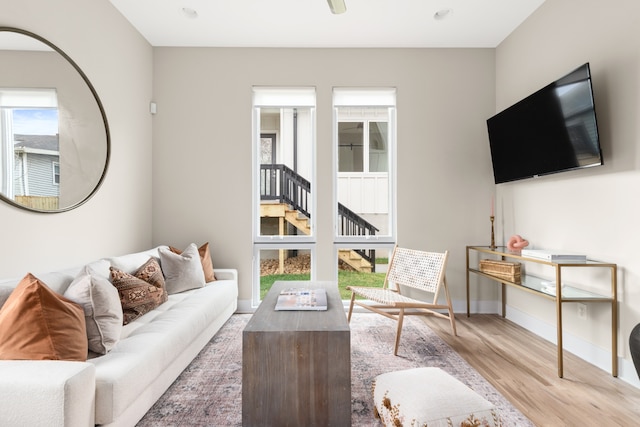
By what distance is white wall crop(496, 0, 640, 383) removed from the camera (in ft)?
7.44

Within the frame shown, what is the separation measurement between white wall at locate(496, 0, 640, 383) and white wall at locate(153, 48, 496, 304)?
64cm

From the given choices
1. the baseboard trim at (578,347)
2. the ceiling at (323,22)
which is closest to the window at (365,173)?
the ceiling at (323,22)

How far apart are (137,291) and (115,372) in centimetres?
93

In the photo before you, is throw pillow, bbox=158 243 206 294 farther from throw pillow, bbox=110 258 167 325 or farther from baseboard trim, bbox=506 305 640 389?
baseboard trim, bbox=506 305 640 389

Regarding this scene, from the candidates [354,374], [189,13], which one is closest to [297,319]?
[354,374]

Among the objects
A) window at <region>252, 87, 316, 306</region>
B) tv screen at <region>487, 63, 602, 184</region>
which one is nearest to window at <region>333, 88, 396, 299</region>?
window at <region>252, 87, 316, 306</region>

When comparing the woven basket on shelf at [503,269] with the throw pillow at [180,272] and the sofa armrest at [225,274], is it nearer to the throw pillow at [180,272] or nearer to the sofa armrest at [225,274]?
the sofa armrest at [225,274]

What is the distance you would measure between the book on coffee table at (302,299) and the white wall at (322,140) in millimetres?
1265

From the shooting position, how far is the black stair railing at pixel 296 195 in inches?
157

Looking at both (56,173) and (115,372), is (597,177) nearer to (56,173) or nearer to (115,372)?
(115,372)

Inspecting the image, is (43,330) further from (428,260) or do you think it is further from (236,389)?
(428,260)

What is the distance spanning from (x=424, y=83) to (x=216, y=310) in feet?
10.7

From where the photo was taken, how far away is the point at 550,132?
107 inches

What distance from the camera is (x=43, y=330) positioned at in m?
1.49
